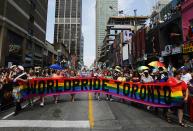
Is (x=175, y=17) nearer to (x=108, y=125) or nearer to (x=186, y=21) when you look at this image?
(x=186, y=21)

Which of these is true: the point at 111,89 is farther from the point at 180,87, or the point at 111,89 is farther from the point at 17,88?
the point at 180,87

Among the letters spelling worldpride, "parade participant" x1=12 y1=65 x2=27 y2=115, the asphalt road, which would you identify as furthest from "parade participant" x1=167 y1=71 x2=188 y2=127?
"parade participant" x1=12 y1=65 x2=27 y2=115

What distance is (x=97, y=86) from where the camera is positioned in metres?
14.6

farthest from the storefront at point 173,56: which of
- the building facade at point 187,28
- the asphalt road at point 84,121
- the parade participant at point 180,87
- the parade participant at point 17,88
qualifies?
the parade participant at point 17,88

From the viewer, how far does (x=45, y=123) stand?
27.7 ft

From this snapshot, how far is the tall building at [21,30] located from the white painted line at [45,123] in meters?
28.9

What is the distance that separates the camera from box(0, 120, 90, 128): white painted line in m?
8.11

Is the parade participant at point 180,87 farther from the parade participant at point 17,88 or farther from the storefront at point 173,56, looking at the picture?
the storefront at point 173,56

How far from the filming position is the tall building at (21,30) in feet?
120

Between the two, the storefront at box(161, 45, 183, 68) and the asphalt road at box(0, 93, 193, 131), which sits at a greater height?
the storefront at box(161, 45, 183, 68)

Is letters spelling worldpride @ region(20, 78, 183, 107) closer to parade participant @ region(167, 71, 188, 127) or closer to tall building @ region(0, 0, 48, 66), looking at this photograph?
parade participant @ region(167, 71, 188, 127)

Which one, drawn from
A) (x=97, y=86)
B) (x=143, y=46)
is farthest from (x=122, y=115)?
(x=143, y=46)

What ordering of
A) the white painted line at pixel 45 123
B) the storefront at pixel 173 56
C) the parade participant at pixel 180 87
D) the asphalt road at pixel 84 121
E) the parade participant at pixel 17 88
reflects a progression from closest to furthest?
1. the asphalt road at pixel 84 121
2. the white painted line at pixel 45 123
3. the parade participant at pixel 180 87
4. the parade participant at pixel 17 88
5. the storefront at pixel 173 56

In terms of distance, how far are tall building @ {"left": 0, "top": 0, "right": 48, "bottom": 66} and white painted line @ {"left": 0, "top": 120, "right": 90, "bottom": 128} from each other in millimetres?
28918
